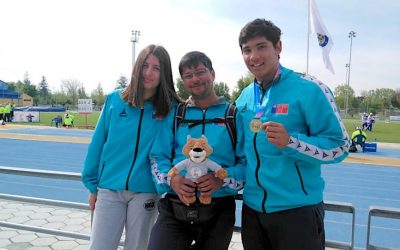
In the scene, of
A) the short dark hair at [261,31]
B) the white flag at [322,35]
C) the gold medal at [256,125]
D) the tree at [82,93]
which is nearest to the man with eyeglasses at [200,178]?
the gold medal at [256,125]

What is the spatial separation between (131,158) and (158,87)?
56cm

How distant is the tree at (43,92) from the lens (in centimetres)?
10056

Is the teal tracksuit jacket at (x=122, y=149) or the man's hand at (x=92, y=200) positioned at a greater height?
the teal tracksuit jacket at (x=122, y=149)

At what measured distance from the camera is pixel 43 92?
362 feet

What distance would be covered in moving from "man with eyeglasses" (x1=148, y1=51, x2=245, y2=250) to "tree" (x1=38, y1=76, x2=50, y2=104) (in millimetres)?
105834

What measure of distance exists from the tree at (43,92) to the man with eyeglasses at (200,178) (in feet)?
347

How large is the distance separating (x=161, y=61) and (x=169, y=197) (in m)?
0.98

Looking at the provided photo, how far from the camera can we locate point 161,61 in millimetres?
2637

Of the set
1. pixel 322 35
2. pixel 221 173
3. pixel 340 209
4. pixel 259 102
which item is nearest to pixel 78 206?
pixel 221 173

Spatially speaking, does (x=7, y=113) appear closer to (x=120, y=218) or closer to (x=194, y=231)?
(x=120, y=218)

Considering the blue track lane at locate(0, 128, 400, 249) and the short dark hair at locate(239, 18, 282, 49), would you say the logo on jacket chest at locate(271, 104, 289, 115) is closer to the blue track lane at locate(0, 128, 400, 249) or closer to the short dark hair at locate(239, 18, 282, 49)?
the short dark hair at locate(239, 18, 282, 49)

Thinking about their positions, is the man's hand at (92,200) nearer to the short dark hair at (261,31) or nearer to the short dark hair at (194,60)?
the short dark hair at (194,60)

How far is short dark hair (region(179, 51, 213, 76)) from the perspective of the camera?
2.41 meters

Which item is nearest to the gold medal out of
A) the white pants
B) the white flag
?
the white pants
